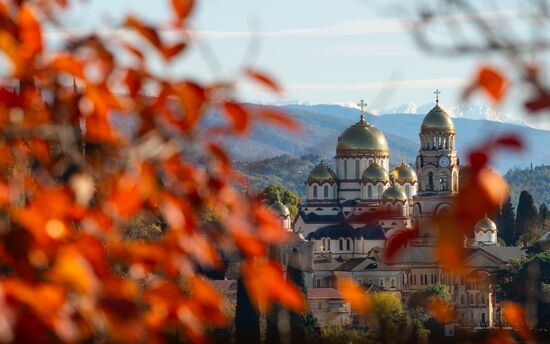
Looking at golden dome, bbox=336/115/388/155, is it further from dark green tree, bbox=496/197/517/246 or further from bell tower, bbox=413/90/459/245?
dark green tree, bbox=496/197/517/246

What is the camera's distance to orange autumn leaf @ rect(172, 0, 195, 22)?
3.88 metres

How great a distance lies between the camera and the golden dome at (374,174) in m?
77.2

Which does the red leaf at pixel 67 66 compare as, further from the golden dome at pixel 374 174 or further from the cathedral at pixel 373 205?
the golden dome at pixel 374 174

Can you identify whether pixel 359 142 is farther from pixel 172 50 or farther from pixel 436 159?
pixel 172 50

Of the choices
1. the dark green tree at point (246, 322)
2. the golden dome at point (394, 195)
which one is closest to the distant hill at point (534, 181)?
the golden dome at point (394, 195)

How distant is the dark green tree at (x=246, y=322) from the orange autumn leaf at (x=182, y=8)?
2100 centimetres

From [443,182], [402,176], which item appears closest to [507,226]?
[402,176]

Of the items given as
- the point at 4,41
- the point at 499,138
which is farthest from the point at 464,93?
the point at 4,41

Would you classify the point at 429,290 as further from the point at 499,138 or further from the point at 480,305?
the point at 499,138

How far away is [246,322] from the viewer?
31.8 m

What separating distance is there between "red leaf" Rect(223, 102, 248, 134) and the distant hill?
17323 cm

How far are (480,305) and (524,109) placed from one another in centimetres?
6699

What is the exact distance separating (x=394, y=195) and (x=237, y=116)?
235 feet

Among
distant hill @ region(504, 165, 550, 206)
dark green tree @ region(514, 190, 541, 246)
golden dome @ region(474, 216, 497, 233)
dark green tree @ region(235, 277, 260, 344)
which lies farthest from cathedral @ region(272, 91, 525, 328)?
distant hill @ region(504, 165, 550, 206)
